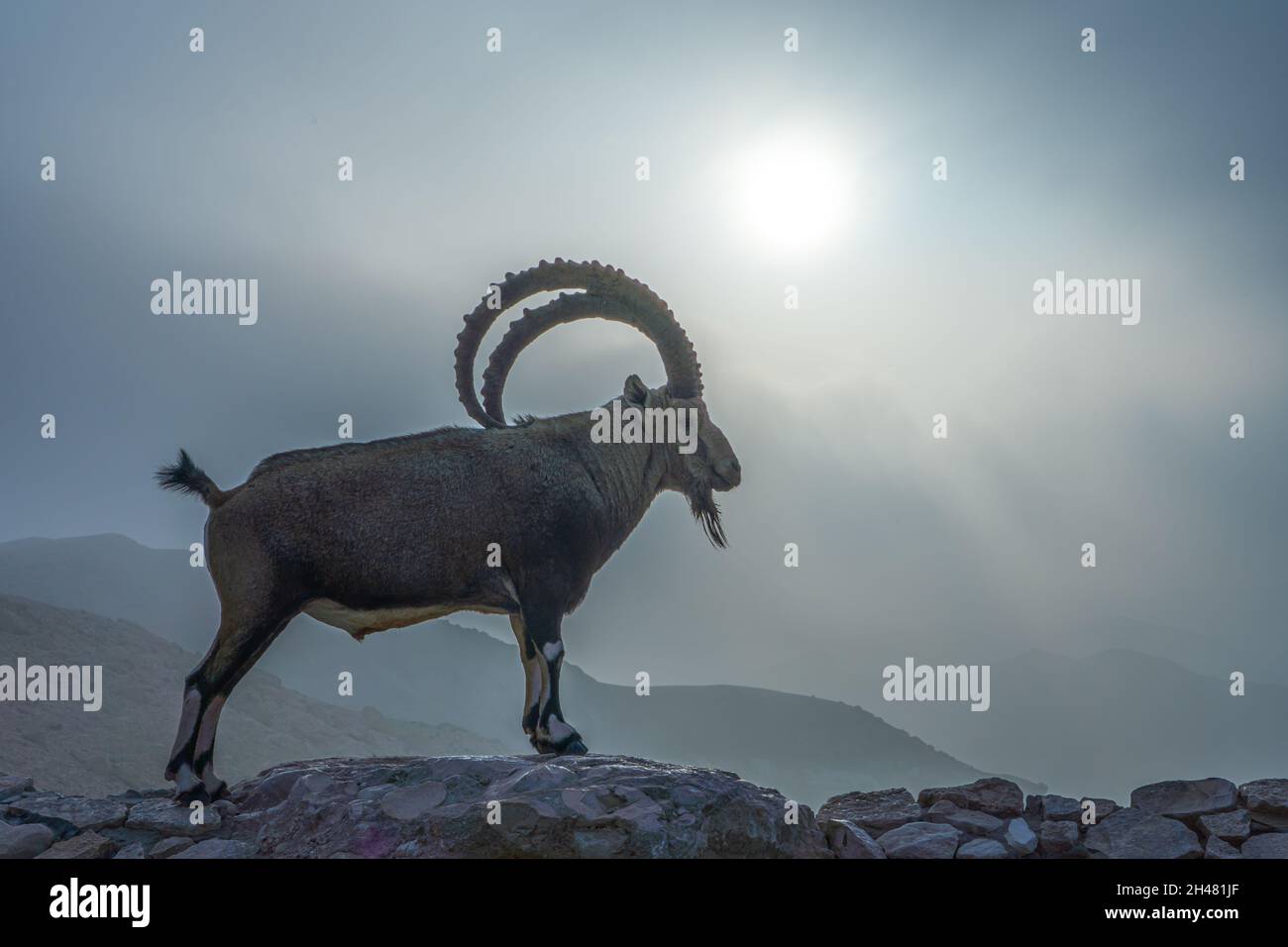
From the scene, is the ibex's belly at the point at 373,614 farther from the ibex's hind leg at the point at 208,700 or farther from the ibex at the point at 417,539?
the ibex's hind leg at the point at 208,700

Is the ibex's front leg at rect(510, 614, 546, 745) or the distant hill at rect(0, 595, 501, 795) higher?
the ibex's front leg at rect(510, 614, 546, 745)

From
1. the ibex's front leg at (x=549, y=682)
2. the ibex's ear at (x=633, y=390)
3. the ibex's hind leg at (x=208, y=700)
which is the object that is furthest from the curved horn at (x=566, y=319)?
the ibex's hind leg at (x=208, y=700)

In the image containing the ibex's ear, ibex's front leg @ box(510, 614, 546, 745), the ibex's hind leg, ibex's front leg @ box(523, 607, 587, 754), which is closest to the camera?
the ibex's hind leg

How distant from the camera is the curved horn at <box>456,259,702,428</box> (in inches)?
435

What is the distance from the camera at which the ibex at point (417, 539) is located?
Result: 9102mm

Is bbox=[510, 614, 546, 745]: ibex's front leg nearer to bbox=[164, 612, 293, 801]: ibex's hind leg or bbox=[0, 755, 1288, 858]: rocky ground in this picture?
bbox=[0, 755, 1288, 858]: rocky ground

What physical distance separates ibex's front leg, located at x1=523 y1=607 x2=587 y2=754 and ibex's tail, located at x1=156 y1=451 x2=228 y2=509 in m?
2.99

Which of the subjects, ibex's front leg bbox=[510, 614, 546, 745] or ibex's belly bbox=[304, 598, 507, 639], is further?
ibex's front leg bbox=[510, 614, 546, 745]

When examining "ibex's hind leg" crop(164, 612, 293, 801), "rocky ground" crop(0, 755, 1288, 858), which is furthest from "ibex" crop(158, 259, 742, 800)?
"rocky ground" crop(0, 755, 1288, 858)

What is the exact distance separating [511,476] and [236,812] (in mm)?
3697

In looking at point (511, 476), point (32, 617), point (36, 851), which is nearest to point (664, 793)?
point (511, 476)

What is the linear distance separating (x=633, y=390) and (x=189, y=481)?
4.29m
